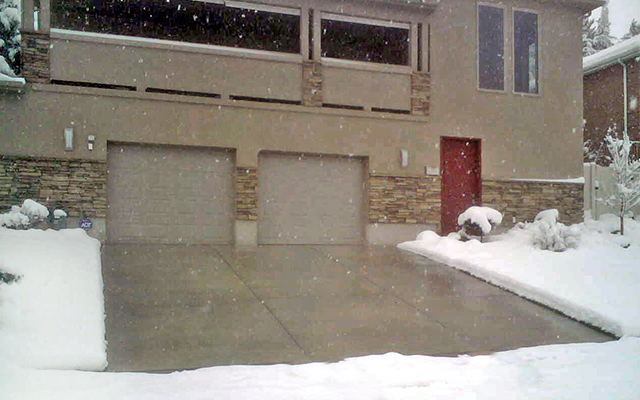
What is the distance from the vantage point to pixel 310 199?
1226 cm

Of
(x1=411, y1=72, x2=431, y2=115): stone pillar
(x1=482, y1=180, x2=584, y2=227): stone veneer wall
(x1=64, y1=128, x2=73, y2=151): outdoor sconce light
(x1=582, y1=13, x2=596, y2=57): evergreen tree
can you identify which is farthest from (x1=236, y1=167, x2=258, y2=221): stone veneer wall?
(x1=582, y1=13, x2=596, y2=57): evergreen tree

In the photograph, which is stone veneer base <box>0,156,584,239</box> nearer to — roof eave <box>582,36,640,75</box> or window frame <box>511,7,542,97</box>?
window frame <box>511,7,542,97</box>

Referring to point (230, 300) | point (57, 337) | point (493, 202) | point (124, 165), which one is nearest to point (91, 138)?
point (124, 165)

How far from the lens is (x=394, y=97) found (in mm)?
12578

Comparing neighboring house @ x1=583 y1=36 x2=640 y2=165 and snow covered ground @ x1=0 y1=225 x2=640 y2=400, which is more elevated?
neighboring house @ x1=583 y1=36 x2=640 y2=165

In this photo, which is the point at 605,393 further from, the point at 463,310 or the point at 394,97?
the point at 394,97

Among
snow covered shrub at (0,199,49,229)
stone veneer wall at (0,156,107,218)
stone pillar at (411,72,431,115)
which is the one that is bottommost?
snow covered shrub at (0,199,49,229)

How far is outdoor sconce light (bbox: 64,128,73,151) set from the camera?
33.6ft

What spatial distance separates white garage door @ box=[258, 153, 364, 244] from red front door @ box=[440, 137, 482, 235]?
7.09 feet

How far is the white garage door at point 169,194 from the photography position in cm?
1091

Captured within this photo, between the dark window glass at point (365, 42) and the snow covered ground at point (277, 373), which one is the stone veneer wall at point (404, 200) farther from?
the snow covered ground at point (277, 373)

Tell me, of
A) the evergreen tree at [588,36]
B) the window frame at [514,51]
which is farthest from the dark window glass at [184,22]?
the evergreen tree at [588,36]

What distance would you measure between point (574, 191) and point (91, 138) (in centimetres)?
1086

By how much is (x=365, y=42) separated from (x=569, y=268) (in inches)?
309
